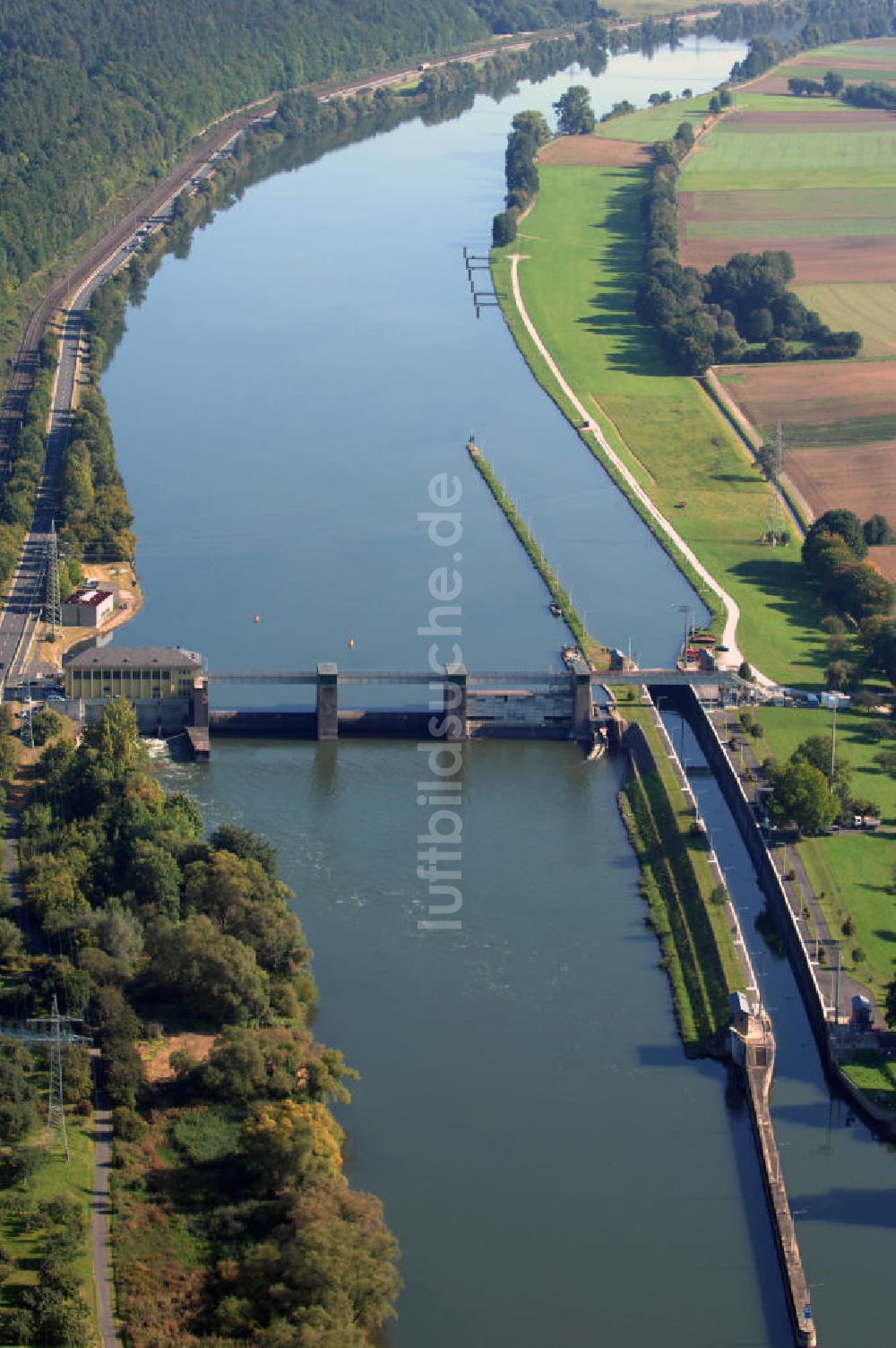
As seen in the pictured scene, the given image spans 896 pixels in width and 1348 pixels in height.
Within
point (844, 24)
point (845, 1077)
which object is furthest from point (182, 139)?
point (845, 1077)

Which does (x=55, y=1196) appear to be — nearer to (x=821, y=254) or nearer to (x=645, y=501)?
(x=645, y=501)

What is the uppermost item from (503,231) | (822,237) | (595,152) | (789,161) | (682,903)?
(789,161)

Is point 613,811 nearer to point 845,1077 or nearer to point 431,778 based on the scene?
point 431,778

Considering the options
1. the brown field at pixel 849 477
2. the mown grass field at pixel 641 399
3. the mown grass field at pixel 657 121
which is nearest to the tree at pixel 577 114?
the mown grass field at pixel 657 121

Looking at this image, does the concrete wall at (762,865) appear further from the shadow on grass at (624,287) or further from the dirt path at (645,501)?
the shadow on grass at (624,287)

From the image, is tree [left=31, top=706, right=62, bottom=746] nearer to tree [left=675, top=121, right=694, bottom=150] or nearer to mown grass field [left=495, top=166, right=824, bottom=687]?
mown grass field [left=495, top=166, right=824, bottom=687]

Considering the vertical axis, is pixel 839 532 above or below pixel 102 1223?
above

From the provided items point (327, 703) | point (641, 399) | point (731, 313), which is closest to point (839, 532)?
point (327, 703)
